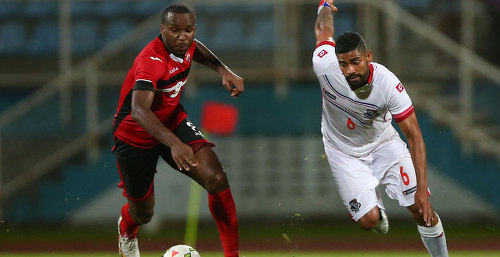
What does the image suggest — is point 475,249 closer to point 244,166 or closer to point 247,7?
point 244,166

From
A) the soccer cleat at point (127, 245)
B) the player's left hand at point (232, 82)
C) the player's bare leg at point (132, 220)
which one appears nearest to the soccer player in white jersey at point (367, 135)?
the player's left hand at point (232, 82)

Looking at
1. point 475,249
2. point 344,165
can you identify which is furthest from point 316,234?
point 344,165

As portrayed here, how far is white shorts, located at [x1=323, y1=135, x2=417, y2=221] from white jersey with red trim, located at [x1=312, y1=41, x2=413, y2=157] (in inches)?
3.3

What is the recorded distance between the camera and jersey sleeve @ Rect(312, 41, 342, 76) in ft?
24.2

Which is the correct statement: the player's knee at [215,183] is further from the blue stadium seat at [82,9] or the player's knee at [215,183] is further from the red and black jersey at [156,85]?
the blue stadium seat at [82,9]

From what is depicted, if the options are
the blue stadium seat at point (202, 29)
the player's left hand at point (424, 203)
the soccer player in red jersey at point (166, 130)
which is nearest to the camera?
the soccer player in red jersey at point (166, 130)

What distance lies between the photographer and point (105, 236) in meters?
13.8

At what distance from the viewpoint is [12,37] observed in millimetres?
16328

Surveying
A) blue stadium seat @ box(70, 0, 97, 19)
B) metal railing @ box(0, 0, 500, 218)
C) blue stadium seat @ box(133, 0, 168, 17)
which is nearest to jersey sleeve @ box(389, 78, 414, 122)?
metal railing @ box(0, 0, 500, 218)

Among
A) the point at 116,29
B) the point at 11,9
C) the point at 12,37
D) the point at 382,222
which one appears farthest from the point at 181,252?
the point at 11,9

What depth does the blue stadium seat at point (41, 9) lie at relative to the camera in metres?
16.3

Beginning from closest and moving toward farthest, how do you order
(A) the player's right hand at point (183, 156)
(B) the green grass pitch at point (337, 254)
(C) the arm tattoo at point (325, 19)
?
(A) the player's right hand at point (183, 156) → (C) the arm tattoo at point (325, 19) → (B) the green grass pitch at point (337, 254)

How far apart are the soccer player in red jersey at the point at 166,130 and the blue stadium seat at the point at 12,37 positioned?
898 cm

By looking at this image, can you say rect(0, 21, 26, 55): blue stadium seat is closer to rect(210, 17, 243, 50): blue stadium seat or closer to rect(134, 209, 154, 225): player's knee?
rect(210, 17, 243, 50): blue stadium seat
